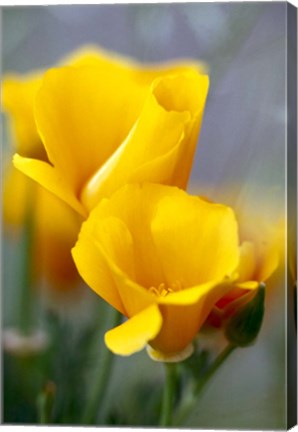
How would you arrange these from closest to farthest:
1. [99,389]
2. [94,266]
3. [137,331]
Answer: [137,331] < [94,266] < [99,389]

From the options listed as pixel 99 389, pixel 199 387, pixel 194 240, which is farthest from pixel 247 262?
pixel 99 389

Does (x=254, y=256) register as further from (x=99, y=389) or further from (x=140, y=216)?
(x=99, y=389)

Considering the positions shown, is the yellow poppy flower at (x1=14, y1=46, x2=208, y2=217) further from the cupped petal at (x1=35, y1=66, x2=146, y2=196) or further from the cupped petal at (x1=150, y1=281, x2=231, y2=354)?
the cupped petal at (x1=150, y1=281, x2=231, y2=354)

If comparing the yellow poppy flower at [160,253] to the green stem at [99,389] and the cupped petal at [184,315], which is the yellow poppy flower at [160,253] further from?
the green stem at [99,389]

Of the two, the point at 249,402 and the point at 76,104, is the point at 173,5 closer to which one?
the point at 76,104

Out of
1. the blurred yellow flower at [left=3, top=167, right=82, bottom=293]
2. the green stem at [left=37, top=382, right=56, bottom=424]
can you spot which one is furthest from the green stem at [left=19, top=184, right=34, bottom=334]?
the green stem at [left=37, top=382, right=56, bottom=424]
